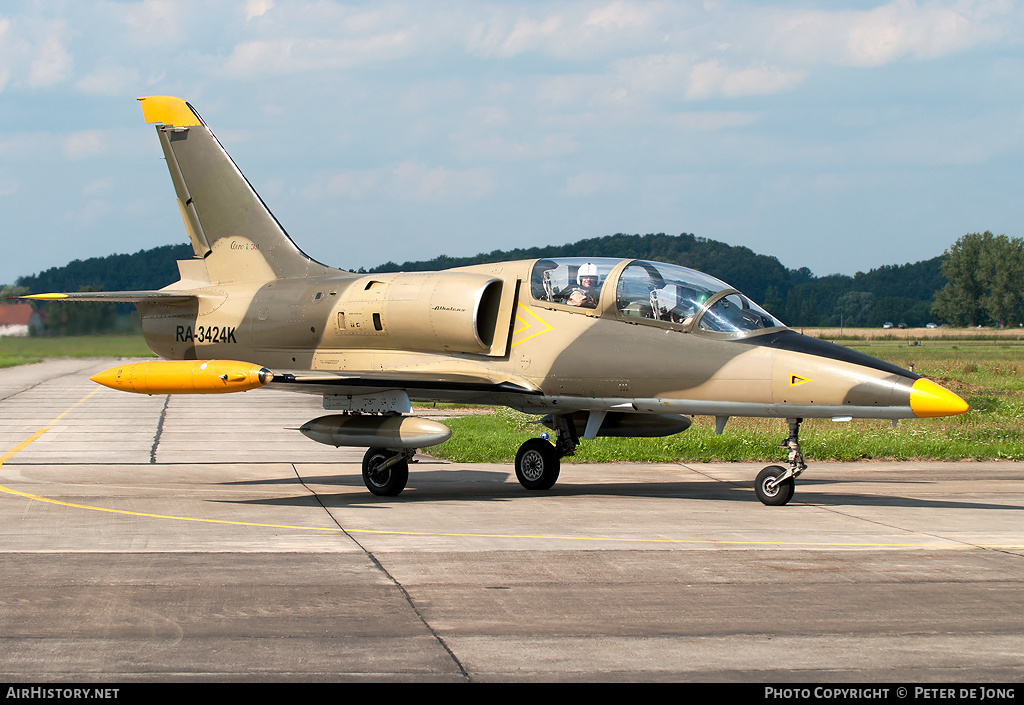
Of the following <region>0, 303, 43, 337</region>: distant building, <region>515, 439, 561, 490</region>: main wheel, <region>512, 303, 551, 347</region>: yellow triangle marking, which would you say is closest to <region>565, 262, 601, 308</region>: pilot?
<region>512, 303, 551, 347</region>: yellow triangle marking

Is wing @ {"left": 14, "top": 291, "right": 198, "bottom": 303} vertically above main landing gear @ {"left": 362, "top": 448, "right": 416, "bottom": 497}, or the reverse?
wing @ {"left": 14, "top": 291, "right": 198, "bottom": 303}

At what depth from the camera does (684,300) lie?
13.2m

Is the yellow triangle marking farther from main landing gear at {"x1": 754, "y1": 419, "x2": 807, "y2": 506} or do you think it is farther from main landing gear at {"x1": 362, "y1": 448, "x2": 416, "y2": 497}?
main landing gear at {"x1": 754, "y1": 419, "x2": 807, "y2": 506}

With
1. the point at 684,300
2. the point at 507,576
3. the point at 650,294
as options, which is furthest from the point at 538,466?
the point at 507,576

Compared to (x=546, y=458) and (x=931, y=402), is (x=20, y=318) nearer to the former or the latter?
(x=546, y=458)

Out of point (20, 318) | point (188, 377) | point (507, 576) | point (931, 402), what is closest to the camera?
point (507, 576)

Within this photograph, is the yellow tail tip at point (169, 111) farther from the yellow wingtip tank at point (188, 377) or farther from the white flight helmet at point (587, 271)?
the white flight helmet at point (587, 271)

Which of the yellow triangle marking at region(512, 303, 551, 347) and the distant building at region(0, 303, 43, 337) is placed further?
the distant building at region(0, 303, 43, 337)

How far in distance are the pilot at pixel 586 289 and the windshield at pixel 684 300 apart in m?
0.35

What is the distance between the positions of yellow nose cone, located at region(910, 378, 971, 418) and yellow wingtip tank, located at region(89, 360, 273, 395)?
768 cm

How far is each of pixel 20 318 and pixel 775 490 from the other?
22.8 m

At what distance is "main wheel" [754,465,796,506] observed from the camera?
1310cm

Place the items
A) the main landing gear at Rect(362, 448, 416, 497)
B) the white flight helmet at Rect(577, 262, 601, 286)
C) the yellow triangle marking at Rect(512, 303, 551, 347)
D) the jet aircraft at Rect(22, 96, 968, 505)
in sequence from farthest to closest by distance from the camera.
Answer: the main landing gear at Rect(362, 448, 416, 497) → the yellow triangle marking at Rect(512, 303, 551, 347) → the white flight helmet at Rect(577, 262, 601, 286) → the jet aircraft at Rect(22, 96, 968, 505)
